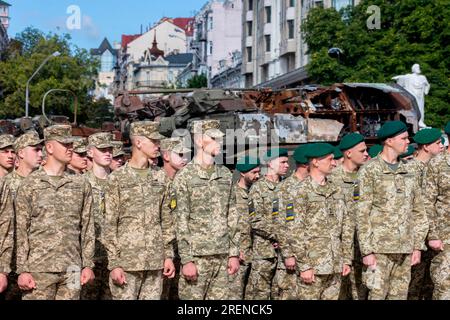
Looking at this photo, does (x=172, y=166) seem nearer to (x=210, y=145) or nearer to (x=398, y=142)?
(x=210, y=145)

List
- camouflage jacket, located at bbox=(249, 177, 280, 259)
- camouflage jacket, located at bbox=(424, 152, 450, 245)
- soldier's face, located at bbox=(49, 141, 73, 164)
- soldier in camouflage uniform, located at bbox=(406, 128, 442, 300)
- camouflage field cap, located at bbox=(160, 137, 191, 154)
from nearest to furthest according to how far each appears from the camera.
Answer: soldier's face, located at bbox=(49, 141, 73, 164) < camouflage jacket, located at bbox=(424, 152, 450, 245) < soldier in camouflage uniform, located at bbox=(406, 128, 442, 300) < camouflage jacket, located at bbox=(249, 177, 280, 259) < camouflage field cap, located at bbox=(160, 137, 191, 154)

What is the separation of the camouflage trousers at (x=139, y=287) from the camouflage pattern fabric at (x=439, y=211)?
2.93m

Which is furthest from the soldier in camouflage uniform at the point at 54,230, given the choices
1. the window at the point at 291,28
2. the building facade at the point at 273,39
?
the window at the point at 291,28

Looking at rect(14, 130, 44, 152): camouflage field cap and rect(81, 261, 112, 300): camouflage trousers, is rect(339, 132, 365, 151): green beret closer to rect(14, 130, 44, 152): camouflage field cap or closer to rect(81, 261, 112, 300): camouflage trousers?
rect(81, 261, 112, 300): camouflage trousers

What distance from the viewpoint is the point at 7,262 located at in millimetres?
8344

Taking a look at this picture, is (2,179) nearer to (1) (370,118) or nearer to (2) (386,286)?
A: (2) (386,286)

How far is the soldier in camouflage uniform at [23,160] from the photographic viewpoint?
9219mm

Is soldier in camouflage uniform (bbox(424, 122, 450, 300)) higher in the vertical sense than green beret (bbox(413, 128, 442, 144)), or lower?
lower

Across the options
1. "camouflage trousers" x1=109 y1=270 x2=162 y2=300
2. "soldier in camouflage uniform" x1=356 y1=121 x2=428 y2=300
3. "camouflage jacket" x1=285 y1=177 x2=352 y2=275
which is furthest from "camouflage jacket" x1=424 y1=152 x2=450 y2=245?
"camouflage trousers" x1=109 y1=270 x2=162 y2=300

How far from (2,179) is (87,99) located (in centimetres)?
6476

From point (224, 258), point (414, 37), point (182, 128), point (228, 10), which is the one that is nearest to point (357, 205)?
point (224, 258)

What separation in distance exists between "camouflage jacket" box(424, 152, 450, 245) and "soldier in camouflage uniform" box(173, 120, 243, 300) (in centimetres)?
221

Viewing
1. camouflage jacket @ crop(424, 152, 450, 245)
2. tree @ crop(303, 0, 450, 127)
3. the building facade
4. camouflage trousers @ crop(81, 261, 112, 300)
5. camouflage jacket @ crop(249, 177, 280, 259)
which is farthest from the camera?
the building facade

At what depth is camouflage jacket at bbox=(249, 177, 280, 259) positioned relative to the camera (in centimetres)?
1131
